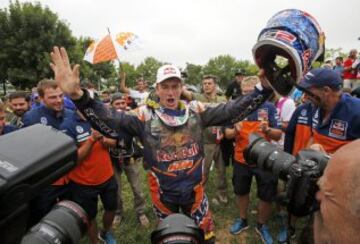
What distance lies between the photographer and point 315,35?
184 centimetres

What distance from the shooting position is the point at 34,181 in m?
0.90

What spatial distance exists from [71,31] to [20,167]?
1178 inches

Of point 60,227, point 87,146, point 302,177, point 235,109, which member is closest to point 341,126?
point 235,109

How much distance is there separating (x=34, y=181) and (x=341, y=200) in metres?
0.88

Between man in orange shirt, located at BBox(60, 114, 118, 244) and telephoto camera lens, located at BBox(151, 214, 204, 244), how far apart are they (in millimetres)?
2391

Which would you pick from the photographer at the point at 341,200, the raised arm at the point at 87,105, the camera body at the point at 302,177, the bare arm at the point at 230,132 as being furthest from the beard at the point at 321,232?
the bare arm at the point at 230,132

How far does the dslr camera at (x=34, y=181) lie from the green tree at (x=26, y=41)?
85.2 ft

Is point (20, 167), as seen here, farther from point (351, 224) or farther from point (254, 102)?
point (254, 102)

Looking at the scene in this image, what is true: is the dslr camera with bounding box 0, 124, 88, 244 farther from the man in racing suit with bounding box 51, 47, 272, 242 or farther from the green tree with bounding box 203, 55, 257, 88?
the green tree with bounding box 203, 55, 257, 88

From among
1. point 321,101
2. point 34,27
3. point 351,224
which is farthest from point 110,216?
point 34,27

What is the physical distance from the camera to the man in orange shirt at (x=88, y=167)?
11.5 ft

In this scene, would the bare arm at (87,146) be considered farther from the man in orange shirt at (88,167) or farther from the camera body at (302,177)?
the camera body at (302,177)

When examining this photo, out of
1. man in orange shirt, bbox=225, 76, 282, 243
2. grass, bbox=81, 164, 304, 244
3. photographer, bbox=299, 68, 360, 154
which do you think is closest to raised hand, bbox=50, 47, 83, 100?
photographer, bbox=299, 68, 360, 154

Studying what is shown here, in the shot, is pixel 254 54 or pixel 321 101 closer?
pixel 254 54
